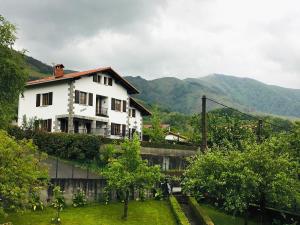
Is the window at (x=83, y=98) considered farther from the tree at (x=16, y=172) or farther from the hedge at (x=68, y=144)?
the tree at (x=16, y=172)

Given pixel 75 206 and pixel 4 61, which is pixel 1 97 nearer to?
pixel 4 61

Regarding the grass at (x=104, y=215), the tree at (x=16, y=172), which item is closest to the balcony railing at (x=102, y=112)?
the grass at (x=104, y=215)

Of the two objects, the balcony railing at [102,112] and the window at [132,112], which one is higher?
the window at [132,112]

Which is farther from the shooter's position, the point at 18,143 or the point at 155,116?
the point at 155,116

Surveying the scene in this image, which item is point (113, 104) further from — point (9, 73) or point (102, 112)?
point (9, 73)

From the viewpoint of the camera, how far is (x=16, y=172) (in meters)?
26.0

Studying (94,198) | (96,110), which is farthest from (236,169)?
(96,110)

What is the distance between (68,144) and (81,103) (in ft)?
34.7

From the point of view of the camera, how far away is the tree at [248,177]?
111 feet

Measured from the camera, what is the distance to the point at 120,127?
206 feet

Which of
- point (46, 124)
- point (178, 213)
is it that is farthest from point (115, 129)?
point (178, 213)

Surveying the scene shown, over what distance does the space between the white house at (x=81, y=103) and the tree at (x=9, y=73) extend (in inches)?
492

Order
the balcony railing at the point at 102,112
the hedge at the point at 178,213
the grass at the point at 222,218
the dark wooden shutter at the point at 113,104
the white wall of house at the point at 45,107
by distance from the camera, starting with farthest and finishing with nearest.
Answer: the dark wooden shutter at the point at 113,104
the balcony railing at the point at 102,112
the white wall of house at the point at 45,107
the grass at the point at 222,218
the hedge at the point at 178,213

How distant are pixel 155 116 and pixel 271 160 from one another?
42.3 metres
